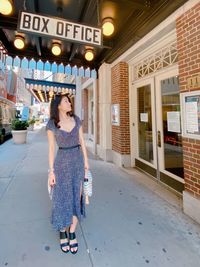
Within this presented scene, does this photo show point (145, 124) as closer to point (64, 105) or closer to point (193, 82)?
point (193, 82)

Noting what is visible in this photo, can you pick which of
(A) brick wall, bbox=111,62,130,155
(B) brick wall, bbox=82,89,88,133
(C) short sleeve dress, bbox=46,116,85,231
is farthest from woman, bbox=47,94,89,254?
(B) brick wall, bbox=82,89,88,133

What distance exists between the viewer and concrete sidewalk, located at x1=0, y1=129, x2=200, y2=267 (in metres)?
1.86

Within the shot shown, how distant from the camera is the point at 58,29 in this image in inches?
112

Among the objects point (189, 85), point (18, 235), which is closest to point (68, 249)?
point (18, 235)

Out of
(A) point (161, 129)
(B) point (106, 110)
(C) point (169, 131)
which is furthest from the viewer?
(B) point (106, 110)

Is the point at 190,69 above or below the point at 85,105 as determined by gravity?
below

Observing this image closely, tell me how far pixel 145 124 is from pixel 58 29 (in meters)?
3.11

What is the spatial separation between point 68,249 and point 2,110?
1094cm

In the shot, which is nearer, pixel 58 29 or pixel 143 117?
pixel 58 29

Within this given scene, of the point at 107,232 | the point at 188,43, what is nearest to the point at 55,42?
the point at 188,43

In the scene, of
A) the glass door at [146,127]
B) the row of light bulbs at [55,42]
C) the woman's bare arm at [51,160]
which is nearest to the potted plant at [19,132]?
the row of light bulbs at [55,42]

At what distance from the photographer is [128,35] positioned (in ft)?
13.7

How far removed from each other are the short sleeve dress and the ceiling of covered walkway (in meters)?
1.93

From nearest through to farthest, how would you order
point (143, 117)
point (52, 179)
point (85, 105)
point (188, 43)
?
point (52, 179), point (188, 43), point (143, 117), point (85, 105)
